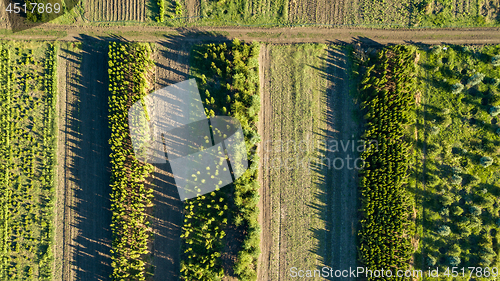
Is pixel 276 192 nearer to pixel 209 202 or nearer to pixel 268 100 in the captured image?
pixel 209 202

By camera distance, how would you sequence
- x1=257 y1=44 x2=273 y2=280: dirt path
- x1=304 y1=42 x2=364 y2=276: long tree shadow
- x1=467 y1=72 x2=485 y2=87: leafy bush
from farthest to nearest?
x1=257 y1=44 x2=273 y2=280: dirt path → x1=304 y1=42 x2=364 y2=276: long tree shadow → x1=467 y1=72 x2=485 y2=87: leafy bush

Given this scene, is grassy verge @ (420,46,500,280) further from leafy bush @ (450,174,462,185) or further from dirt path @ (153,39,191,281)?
dirt path @ (153,39,191,281)

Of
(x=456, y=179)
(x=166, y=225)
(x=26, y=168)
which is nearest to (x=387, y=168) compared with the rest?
(x=456, y=179)

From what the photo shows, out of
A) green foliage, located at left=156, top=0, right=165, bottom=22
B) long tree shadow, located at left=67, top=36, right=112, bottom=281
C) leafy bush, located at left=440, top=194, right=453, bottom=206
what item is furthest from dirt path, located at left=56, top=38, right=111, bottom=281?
leafy bush, located at left=440, top=194, right=453, bottom=206

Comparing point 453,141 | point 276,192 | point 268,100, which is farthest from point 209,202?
point 453,141

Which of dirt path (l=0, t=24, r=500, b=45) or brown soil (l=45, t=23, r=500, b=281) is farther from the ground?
dirt path (l=0, t=24, r=500, b=45)

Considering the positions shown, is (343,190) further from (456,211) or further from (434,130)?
(456,211)
